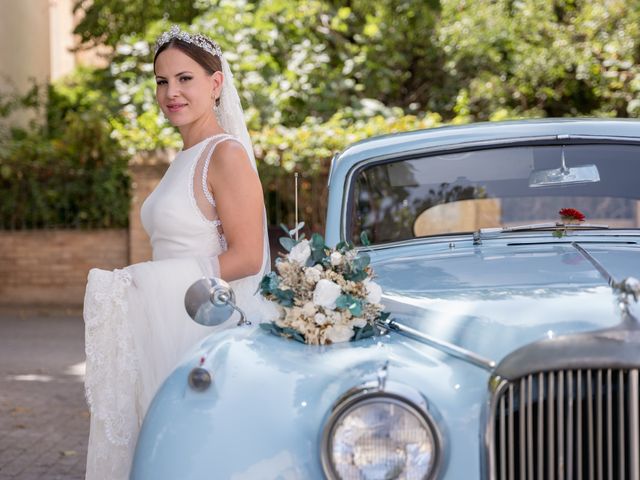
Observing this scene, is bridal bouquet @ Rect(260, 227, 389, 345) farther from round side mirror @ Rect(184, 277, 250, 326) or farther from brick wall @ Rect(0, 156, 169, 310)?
brick wall @ Rect(0, 156, 169, 310)

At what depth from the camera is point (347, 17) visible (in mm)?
15156

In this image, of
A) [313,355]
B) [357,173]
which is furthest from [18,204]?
[313,355]

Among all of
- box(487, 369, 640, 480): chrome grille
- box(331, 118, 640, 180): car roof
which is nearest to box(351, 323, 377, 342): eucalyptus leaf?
box(487, 369, 640, 480): chrome grille

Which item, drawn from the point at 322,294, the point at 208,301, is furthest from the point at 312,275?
the point at 208,301

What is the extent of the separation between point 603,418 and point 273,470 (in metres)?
0.74

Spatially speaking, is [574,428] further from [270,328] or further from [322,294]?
[270,328]

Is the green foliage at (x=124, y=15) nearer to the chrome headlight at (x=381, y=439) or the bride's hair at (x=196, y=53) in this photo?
the bride's hair at (x=196, y=53)

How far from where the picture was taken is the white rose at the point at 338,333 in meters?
2.77

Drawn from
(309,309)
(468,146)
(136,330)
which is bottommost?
(136,330)

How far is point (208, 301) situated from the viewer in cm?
274

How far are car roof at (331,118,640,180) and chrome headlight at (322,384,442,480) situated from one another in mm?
1881

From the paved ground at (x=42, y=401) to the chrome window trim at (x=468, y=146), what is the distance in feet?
6.98

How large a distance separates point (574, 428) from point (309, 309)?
0.74 m

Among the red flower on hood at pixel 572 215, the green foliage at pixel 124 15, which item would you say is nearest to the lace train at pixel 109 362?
the red flower on hood at pixel 572 215
